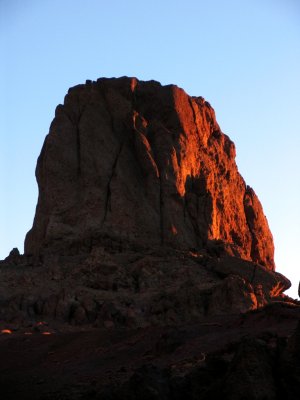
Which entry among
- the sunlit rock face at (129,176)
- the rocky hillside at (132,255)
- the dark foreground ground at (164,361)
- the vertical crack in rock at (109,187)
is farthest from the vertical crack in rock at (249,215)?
the dark foreground ground at (164,361)

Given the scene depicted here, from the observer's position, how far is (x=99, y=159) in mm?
58688

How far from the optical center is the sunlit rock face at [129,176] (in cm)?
5641

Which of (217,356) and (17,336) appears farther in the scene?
(17,336)

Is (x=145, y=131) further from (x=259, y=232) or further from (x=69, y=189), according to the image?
(x=259, y=232)

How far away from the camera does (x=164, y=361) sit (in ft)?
107

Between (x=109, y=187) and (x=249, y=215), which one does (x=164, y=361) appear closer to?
(x=109, y=187)

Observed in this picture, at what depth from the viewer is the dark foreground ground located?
26.2 meters

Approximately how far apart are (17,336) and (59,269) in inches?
401

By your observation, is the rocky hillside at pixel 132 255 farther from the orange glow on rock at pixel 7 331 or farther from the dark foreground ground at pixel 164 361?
the orange glow on rock at pixel 7 331

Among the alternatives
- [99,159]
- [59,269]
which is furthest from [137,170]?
[59,269]

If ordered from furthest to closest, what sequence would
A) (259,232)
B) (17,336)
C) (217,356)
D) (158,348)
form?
1. (259,232)
2. (17,336)
3. (158,348)
4. (217,356)

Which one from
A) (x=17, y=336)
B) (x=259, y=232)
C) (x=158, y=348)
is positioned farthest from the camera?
(x=259, y=232)

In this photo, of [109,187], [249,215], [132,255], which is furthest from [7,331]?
[249,215]

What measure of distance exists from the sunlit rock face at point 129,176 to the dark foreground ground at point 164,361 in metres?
11.7
